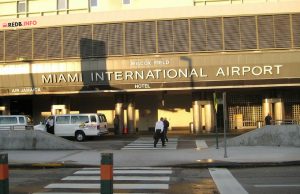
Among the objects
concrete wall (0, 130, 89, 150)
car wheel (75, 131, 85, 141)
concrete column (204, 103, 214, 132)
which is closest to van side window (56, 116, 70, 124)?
car wheel (75, 131, 85, 141)

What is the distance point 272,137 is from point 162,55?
14134 mm

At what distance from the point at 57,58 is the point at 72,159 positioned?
19291mm

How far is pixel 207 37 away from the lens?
36.1m

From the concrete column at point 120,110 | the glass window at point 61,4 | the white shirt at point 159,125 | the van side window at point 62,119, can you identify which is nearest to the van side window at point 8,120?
the van side window at point 62,119

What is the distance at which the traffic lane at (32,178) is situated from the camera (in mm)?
12367

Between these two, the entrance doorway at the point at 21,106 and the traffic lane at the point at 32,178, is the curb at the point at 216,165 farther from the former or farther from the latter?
the entrance doorway at the point at 21,106

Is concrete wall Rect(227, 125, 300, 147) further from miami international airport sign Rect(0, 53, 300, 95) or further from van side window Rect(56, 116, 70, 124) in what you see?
van side window Rect(56, 116, 70, 124)

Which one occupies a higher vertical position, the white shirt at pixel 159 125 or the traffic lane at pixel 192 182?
the white shirt at pixel 159 125

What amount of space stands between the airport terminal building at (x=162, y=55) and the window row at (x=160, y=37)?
7 cm

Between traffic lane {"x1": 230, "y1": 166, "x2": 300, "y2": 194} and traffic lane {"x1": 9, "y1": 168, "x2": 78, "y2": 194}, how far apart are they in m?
5.29

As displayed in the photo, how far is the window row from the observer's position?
117 feet

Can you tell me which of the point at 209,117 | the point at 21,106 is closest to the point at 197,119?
the point at 209,117

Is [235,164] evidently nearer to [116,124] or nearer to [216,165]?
[216,165]

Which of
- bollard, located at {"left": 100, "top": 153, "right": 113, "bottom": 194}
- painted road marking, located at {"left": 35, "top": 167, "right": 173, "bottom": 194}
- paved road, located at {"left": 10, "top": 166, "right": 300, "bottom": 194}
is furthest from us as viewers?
painted road marking, located at {"left": 35, "top": 167, "right": 173, "bottom": 194}
